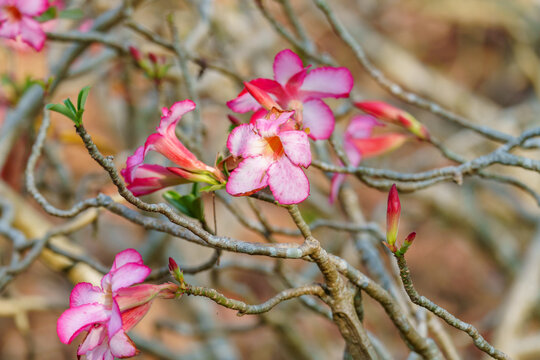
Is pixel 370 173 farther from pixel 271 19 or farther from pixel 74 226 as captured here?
pixel 74 226

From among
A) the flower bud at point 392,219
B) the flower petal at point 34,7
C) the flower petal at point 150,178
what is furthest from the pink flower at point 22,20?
the flower bud at point 392,219

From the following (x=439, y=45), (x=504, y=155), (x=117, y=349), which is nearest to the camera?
(x=117, y=349)

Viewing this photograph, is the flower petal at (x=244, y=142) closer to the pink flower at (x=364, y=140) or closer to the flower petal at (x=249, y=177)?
the flower petal at (x=249, y=177)

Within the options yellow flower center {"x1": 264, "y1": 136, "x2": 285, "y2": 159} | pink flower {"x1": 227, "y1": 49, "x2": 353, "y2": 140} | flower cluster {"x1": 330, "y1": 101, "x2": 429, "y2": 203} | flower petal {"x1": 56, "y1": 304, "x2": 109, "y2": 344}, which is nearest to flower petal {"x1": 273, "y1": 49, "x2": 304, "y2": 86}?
pink flower {"x1": 227, "y1": 49, "x2": 353, "y2": 140}

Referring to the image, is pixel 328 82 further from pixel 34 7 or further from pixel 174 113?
pixel 34 7

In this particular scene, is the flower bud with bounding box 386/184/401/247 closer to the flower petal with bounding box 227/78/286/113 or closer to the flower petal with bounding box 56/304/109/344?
the flower petal with bounding box 227/78/286/113

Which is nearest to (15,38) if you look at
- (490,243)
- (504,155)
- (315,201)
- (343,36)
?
(343,36)

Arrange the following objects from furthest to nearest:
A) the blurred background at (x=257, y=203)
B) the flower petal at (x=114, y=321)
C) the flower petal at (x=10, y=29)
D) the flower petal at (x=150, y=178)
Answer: the blurred background at (x=257, y=203) → the flower petal at (x=10, y=29) → the flower petal at (x=150, y=178) → the flower petal at (x=114, y=321)
